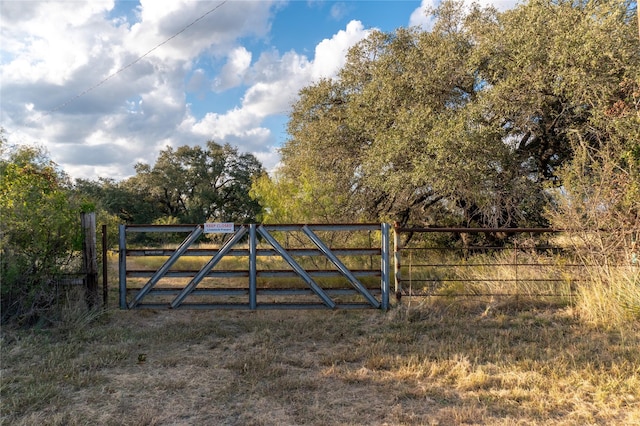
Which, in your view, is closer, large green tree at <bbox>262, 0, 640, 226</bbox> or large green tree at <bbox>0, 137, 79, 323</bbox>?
large green tree at <bbox>0, 137, 79, 323</bbox>

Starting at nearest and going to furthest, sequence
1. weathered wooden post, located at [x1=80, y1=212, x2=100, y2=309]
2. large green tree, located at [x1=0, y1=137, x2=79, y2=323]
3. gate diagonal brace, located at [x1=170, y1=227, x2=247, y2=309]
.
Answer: large green tree, located at [x1=0, y1=137, x2=79, y2=323]
weathered wooden post, located at [x1=80, y1=212, x2=100, y2=309]
gate diagonal brace, located at [x1=170, y1=227, x2=247, y2=309]

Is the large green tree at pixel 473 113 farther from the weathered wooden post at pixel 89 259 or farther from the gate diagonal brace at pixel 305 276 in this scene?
the weathered wooden post at pixel 89 259

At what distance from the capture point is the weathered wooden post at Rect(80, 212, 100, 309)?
683cm

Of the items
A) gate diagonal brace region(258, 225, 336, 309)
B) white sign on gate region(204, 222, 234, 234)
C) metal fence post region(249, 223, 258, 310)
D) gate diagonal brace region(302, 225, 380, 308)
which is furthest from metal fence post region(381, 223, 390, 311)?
white sign on gate region(204, 222, 234, 234)

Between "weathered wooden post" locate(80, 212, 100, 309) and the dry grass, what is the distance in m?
0.67

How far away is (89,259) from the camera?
6914 mm

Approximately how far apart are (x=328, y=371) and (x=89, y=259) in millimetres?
5011

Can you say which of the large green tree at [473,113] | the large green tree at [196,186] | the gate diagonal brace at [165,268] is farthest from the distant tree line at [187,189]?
the gate diagonal brace at [165,268]

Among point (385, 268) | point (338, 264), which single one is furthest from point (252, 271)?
point (385, 268)

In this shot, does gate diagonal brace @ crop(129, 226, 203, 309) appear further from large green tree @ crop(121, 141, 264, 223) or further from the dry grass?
large green tree @ crop(121, 141, 264, 223)

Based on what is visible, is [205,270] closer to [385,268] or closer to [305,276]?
[305,276]

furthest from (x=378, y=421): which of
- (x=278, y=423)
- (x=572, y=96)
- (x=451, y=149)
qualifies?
(x=572, y=96)

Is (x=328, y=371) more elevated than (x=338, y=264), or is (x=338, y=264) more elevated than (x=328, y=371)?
(x=338, y=264)

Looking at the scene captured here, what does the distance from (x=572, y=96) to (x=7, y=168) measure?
41.9 feet
